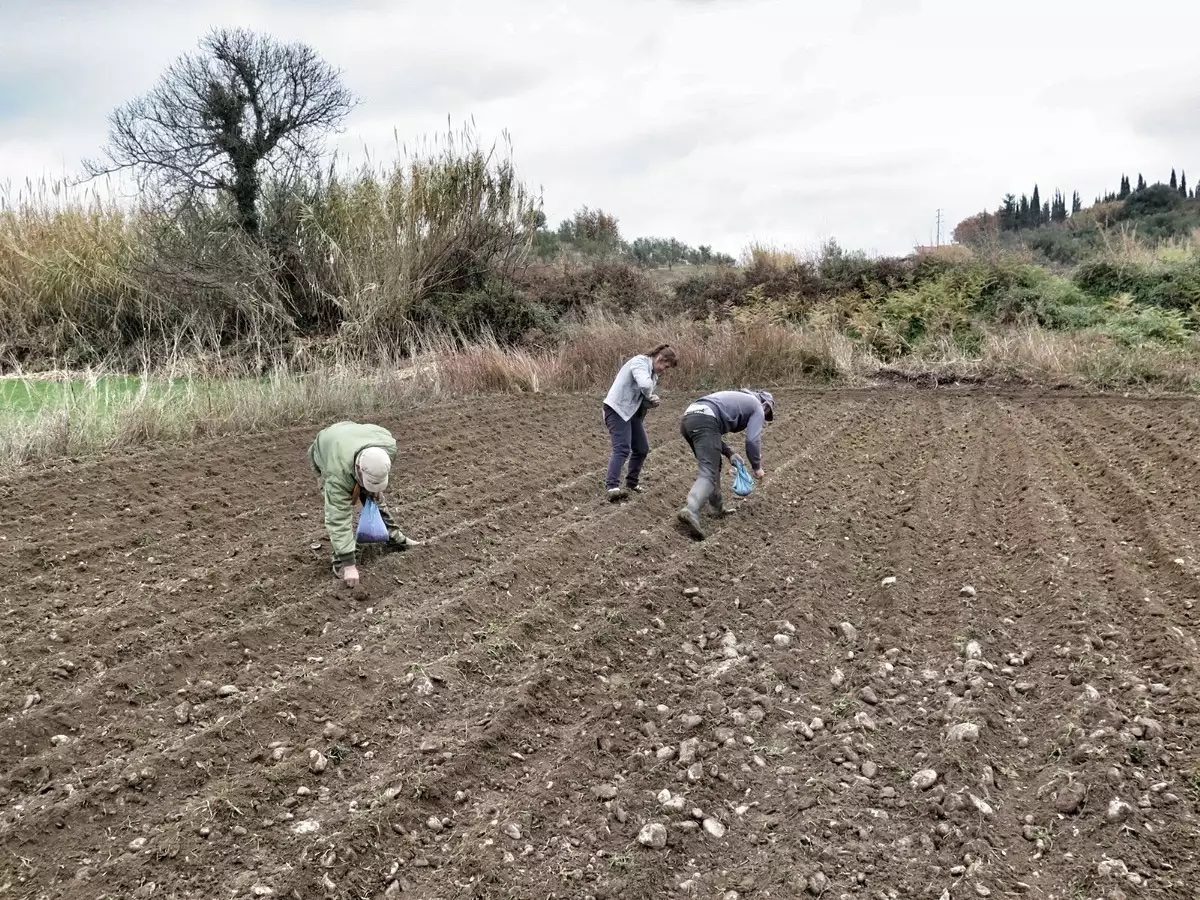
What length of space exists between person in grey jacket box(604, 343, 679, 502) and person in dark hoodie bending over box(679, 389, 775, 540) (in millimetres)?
573

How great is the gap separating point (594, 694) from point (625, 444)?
3379 millimetres

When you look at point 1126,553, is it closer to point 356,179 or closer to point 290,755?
point 290,755

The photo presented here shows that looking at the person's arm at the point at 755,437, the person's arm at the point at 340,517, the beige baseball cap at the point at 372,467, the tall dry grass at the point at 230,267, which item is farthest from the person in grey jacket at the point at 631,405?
the tall dry grass at the point at 230,267

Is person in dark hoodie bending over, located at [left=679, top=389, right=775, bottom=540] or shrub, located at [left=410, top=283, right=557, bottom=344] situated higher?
shrub, located at [left=410, top=283, right=557, bottom=344]

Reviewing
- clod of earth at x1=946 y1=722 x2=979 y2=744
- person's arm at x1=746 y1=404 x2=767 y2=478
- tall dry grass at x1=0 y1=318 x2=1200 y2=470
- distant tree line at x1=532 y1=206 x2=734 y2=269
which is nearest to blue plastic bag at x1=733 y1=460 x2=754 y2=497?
person's arm at x1=746 y1=404 x2=767 y2=478

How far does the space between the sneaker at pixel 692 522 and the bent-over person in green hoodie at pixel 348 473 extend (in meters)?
2.28

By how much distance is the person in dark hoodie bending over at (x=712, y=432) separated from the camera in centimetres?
649

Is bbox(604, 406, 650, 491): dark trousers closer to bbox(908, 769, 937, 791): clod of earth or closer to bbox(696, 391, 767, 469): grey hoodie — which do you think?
bbox(696, 391, 767, 469): grey hoodie

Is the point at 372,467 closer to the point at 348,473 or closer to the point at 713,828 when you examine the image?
the point at 348,473

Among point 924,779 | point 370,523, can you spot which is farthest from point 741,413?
point 924,779

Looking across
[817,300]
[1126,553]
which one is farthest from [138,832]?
[817,300]

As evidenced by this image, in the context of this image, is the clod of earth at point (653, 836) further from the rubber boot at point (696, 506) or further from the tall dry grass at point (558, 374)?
the tall dry grass at point (558, 374)

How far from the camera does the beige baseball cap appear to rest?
5059mm

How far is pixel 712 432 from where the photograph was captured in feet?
21.3
